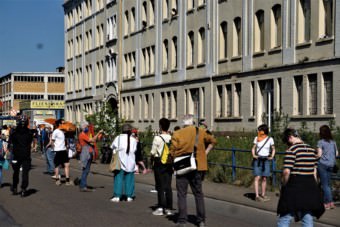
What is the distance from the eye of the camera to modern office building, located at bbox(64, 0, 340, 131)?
1128 inches

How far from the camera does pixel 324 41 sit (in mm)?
27797

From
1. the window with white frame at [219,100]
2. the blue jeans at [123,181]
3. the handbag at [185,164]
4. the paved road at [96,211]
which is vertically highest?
the window with white frame at [219,100]

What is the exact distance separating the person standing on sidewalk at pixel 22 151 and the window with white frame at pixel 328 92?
1458 centimetres

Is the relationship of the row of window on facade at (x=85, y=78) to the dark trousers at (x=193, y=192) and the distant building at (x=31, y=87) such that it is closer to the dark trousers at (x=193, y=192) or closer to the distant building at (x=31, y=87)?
the dark trousers at (x=193, y=192)

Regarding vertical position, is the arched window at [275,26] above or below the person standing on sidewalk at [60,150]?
above

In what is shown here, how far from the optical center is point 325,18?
2812 cm

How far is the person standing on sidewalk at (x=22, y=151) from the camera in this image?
1657 cm

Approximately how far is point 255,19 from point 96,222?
2283 cm

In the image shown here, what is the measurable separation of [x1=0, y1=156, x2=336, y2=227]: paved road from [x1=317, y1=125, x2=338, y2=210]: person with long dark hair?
4.51 ft

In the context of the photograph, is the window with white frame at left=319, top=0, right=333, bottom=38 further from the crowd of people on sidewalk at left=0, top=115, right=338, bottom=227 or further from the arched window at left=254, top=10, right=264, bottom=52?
the crowd of people on sidewalk at left=0, top=115, right=338, bottom=227

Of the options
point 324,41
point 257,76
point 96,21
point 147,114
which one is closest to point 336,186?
point 324,41

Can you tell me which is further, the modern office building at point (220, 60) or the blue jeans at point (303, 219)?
the modern office building at point (220, 60)

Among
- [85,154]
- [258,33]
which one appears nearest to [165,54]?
[258,33]

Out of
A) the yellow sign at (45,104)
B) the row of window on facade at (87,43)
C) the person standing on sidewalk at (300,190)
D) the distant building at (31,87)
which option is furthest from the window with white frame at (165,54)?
the distant building at (31,87)
